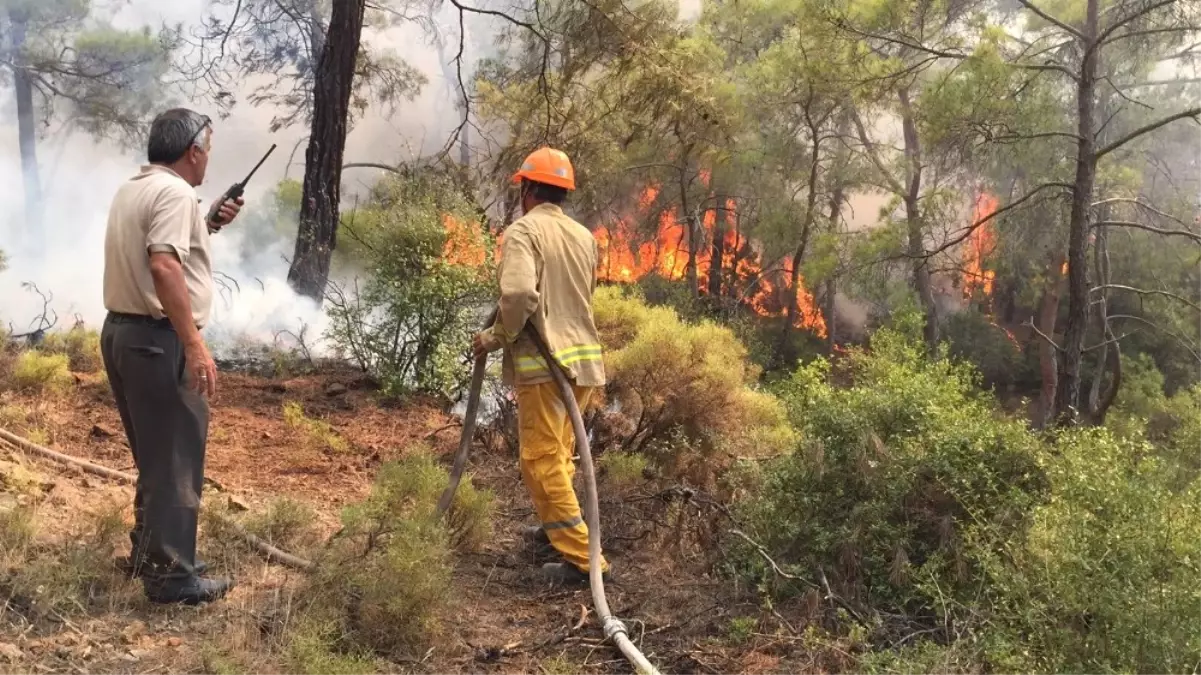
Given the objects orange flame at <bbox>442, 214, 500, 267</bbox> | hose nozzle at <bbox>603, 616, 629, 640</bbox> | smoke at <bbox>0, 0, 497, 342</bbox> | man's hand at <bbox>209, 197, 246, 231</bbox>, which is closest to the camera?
hose nozzle at <bbox>603, 616, 629, 640</bbox>

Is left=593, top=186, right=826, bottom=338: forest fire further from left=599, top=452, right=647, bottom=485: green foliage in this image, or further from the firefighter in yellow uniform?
the firefighter in yellow uniform

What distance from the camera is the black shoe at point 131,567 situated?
127 inches

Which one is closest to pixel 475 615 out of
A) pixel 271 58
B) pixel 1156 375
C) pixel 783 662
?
pixel 783 662

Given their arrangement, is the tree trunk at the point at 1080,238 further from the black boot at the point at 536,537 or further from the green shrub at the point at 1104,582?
the black boot at the point at 536,537

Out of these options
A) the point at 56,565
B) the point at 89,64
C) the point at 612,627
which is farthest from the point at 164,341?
the point at 89,64

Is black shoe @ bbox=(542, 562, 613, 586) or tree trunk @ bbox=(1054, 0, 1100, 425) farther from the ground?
tree trunk @ bbox=(1054, 0, 1100, 425)

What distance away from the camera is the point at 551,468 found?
391 cm

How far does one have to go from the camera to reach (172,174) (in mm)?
3148

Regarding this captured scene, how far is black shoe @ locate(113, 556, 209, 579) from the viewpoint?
10.6 feet

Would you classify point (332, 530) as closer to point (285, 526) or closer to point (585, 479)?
point (285, 526)

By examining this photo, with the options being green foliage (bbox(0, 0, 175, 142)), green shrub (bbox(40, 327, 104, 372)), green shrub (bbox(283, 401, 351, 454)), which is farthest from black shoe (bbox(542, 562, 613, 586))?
green foliage (bbox(0, 0, 175, 142))

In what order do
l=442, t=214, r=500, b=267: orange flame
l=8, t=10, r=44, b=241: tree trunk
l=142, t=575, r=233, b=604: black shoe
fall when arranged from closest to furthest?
l=142, t=575, r=233, b=604: black shoe, l=442, t=214, r=500, b=267: orange flame, l=8, t=10, r=44, b=241: tree trunk

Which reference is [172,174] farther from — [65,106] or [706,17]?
[706,17]

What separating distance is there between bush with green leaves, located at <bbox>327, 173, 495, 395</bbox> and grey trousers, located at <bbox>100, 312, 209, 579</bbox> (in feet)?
12.7
